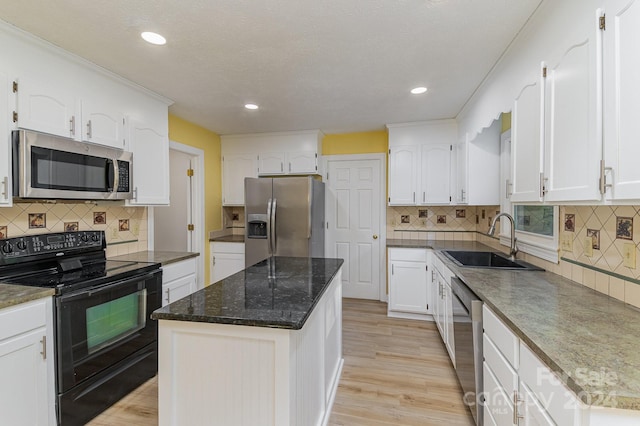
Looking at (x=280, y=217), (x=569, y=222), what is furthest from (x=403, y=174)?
(x=569, y=222)

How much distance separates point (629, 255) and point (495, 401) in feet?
2.99

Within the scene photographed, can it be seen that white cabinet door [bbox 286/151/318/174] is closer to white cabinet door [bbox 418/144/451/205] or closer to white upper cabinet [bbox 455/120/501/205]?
white cabinet door [bbox 418/144/451/205]


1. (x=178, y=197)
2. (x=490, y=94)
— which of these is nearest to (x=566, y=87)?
(x=490, y=94)

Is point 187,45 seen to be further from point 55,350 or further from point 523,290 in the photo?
point 523,290

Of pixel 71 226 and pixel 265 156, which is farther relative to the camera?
pixel 265 156

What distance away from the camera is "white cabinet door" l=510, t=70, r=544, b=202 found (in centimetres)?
154

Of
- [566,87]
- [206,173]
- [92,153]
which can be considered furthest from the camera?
[206,173]

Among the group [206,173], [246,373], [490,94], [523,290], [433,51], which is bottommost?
[246,373]

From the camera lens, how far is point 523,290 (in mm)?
1595

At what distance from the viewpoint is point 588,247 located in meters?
1.65

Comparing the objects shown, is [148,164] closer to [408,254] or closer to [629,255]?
[408,254]

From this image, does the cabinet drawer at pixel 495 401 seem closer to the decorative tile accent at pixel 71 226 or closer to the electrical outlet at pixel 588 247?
the electrical outlet at pixel 588 247

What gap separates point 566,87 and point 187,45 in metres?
2.11

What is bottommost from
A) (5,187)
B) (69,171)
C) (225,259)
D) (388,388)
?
(388,388)
